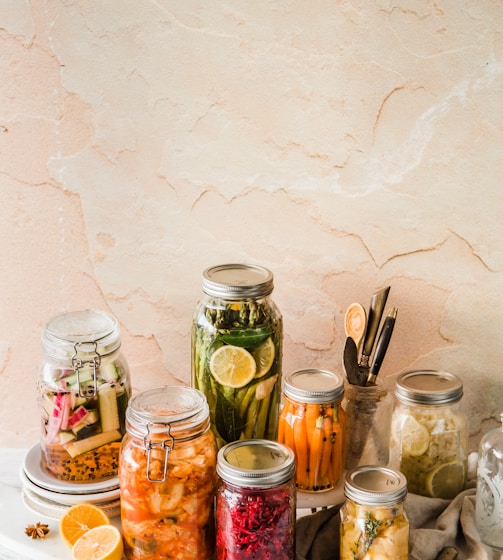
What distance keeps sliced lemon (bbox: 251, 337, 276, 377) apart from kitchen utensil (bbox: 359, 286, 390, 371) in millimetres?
148

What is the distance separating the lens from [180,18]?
123 centimetres

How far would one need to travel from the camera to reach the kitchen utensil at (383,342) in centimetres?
117

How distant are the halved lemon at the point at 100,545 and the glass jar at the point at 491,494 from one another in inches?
19.4

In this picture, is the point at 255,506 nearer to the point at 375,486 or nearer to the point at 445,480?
the point at 375,486

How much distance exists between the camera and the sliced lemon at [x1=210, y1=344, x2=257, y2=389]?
1.12 meters

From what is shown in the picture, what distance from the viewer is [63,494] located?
1171 mm

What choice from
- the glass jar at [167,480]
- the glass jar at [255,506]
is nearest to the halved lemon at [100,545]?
the glass jar at [167,480]

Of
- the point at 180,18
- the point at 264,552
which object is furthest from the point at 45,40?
the point at 264,552

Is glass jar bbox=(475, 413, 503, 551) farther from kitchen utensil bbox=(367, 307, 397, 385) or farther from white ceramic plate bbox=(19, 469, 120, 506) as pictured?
white ceramic plate bbox=(19, 469, 120, 506)

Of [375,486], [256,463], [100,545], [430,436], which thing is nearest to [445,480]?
[430,436]

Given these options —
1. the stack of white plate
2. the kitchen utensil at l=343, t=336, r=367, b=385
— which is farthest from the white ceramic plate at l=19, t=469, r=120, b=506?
the kitchen utensil at l=343, t=336, r=367, b=385

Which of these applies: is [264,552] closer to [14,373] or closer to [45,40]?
[14,373]

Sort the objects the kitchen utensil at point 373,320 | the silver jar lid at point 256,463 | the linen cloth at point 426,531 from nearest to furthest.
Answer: the silver jar lid at point 256,463
the linen cloth at point 426,531
the kitchen utensil at point 373,320

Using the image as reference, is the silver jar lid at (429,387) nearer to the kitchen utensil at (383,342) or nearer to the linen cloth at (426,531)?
the kitchen utensil at (383,342)
